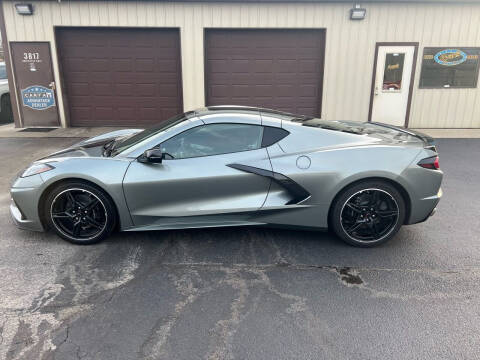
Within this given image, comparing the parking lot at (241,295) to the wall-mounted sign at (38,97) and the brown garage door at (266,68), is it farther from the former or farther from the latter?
the wall-mounted sign at (38,97)

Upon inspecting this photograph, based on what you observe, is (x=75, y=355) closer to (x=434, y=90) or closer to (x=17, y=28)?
(x=17, y=28)

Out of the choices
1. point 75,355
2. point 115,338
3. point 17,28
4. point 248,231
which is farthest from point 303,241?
point 17,28

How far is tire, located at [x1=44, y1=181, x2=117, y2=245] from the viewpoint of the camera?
3645mm

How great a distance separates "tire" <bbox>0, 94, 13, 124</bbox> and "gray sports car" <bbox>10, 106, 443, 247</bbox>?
963 centimetres

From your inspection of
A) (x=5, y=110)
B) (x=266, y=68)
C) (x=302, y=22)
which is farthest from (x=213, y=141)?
(x=5, y=110)

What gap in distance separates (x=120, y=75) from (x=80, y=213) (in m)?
7.43

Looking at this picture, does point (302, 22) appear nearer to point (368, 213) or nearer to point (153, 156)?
point (368, 213)

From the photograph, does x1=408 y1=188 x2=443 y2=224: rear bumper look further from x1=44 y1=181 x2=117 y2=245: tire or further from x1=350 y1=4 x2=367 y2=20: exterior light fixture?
x1=350 y1=4 x2=367 y2=20: exterior light fixture

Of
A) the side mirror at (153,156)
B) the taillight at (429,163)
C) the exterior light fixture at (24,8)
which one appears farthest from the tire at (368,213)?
the exterior light fixture at (24,8)

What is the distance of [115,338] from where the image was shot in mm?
2502

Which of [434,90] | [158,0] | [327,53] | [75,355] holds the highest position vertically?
[158,0]

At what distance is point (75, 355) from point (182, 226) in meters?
1.56

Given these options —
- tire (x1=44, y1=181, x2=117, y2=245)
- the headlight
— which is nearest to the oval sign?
tire (x1=44, y1=181, x2=117, y2=245)

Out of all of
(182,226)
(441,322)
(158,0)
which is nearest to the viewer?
(441,322)
